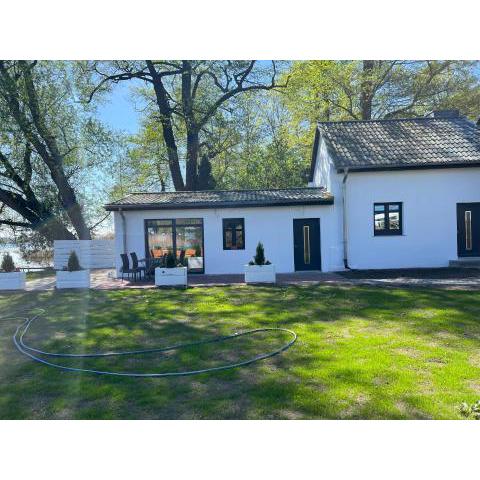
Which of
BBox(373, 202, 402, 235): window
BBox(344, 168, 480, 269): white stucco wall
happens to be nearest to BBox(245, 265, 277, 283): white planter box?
BBox(344, 168, 480, 269): white stucco wall

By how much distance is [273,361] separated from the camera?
571 cm

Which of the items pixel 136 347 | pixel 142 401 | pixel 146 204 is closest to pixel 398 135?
pixel 146 204

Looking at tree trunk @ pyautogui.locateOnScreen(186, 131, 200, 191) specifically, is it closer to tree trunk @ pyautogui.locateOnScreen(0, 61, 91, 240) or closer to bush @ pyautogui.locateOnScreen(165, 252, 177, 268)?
tree trunk @ pyautogui.locateOnScreen(0, 61, 91, 240)

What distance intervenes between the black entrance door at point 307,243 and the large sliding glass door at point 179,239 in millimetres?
3636

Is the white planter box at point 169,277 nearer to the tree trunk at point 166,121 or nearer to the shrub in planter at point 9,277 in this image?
the shrub in planter at point 9,277

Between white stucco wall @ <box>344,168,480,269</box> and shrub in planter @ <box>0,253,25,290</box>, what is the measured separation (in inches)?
459

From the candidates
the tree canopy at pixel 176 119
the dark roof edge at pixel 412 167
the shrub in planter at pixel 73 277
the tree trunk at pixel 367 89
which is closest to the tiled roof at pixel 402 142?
the dark roof edge at pixel 412 167

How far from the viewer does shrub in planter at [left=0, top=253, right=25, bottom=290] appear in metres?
14.4

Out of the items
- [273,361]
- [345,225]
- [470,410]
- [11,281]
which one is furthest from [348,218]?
[11,281]

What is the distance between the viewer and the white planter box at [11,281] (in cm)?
1442

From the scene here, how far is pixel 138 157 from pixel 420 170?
16.9m

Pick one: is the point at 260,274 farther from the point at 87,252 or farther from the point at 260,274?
the point at 87,252
